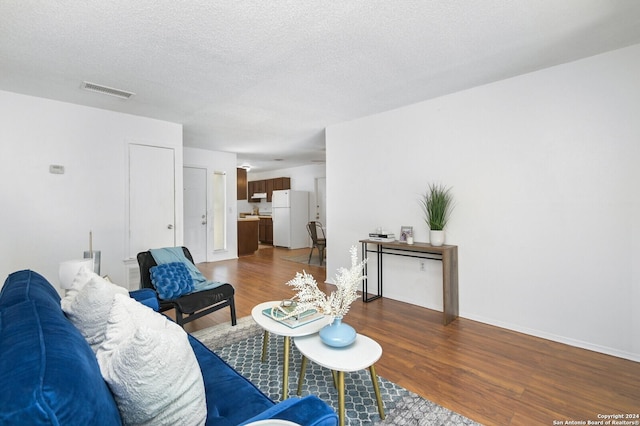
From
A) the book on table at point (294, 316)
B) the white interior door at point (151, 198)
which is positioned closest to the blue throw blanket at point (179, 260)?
the book on table at point (294, 316)

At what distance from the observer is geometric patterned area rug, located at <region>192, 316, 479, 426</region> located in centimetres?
175

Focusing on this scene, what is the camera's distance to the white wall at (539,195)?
248 centimetres

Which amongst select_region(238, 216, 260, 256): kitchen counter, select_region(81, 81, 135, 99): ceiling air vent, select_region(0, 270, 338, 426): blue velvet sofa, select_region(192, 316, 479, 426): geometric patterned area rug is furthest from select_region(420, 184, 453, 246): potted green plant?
select_region(238, 216, 260, 256): kitchen counter

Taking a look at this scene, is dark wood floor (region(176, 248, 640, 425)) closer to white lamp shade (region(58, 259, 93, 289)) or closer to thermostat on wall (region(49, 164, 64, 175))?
white lamp shade (region(58, 259, 93, 289))

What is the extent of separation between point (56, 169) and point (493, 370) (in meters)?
5.02

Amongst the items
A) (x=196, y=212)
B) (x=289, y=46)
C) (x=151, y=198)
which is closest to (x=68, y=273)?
(x=151, y=198)

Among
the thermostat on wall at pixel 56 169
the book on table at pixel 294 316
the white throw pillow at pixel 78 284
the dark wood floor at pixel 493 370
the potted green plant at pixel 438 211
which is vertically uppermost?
the thermostat on wall at pixel 56 169

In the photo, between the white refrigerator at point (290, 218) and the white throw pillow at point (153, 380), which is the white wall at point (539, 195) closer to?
the white throw pillow at point (153, 380)

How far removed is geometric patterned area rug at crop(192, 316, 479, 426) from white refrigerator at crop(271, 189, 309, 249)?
5.76 metres

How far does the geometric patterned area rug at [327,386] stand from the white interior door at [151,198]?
6.80 ft

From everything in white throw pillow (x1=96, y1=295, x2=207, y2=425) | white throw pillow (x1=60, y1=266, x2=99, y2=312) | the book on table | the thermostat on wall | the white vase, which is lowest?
A: the book on table

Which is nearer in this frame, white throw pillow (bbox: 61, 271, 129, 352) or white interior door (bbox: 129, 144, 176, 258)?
white throw pillow (bbox: 61, 271, 129, 352)

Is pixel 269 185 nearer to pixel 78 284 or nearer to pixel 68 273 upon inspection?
pixel 68 273

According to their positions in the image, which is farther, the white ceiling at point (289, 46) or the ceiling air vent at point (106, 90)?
the ceiling air vent at point (106, 90)
